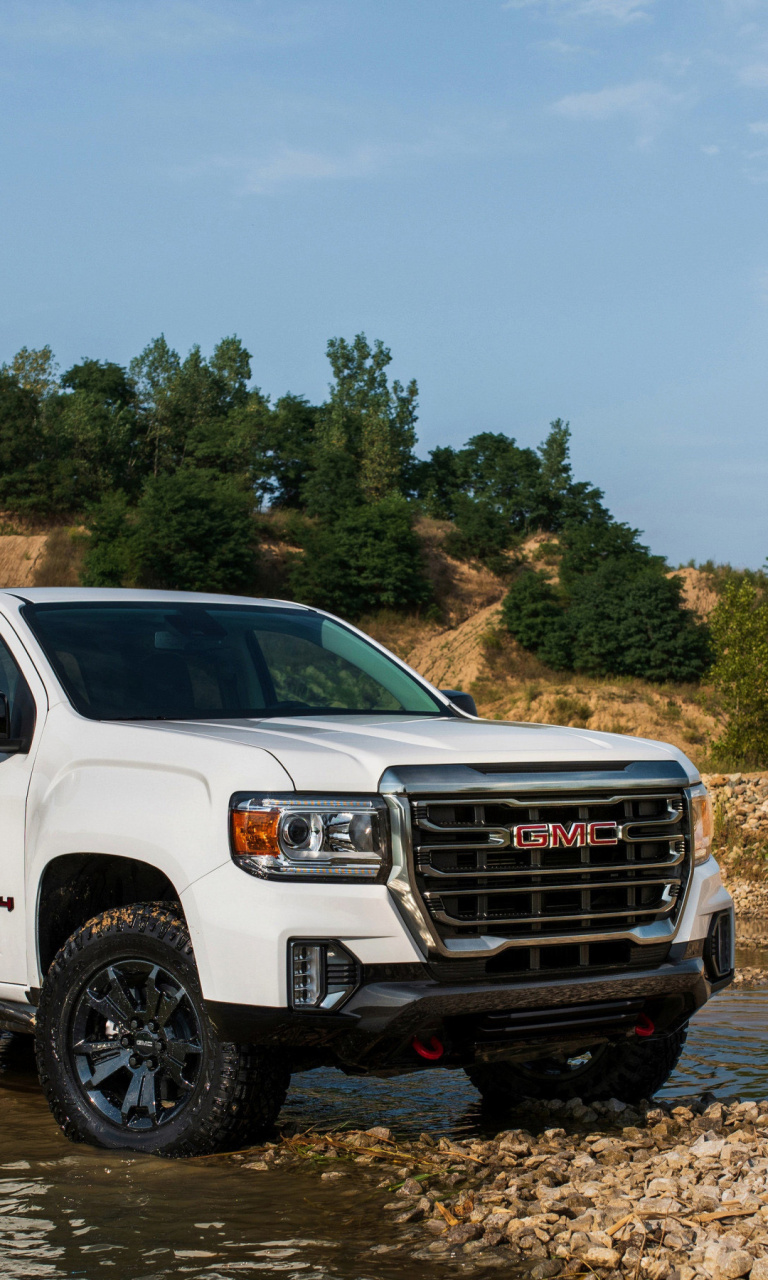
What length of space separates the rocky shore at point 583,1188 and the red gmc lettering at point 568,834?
102cm

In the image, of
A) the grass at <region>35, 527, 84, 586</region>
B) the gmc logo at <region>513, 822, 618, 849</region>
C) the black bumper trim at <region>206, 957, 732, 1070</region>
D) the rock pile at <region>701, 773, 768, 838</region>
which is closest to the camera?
the black bumper trim at <region>206, 957, 732, 1070</region>

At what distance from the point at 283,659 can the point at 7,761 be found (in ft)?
4.83

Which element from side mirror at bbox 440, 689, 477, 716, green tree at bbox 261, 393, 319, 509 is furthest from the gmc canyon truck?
green tree at bbox 261, 393, 319, 509

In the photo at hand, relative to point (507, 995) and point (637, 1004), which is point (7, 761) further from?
point (637, 1004)

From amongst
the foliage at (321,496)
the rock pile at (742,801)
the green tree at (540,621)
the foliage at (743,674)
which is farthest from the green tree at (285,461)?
the rock pile at (742,801)

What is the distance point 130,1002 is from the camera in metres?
4.42

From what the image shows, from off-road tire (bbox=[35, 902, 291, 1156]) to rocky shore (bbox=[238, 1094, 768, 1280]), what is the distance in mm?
309

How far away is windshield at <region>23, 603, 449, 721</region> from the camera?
524cm

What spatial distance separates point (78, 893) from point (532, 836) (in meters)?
1.68

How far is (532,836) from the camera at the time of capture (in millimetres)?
4234

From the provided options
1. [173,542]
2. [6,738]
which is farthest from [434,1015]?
[173,542]

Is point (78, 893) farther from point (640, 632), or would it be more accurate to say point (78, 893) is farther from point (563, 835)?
point (640, 632)

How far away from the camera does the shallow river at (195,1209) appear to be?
3.61 m

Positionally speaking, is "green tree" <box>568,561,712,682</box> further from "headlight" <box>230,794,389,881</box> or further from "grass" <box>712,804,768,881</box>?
"headlight" <box>230,794,389,881</box>
